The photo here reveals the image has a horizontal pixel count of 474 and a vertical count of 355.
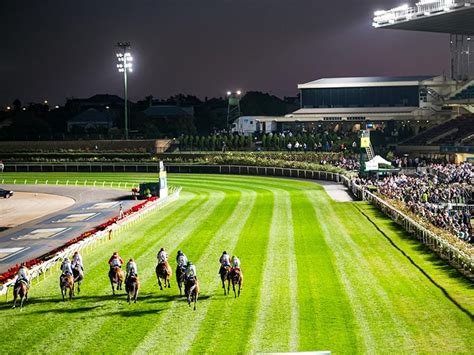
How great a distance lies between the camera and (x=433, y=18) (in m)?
65.6

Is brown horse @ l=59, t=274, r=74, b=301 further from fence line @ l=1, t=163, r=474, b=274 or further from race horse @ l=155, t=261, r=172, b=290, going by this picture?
fence line @ l=1, t=163, r=474, b=274

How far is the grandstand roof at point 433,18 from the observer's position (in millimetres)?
62531

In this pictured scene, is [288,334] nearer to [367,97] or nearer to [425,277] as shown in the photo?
[425,277]

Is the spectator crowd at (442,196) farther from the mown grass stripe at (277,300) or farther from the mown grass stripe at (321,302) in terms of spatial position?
the mown grass stripe at (277,300)

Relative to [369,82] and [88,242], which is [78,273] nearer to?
[88,242]

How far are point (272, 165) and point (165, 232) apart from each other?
3447cm

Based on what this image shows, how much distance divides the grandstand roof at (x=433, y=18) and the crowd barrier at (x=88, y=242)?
31709 millimetres

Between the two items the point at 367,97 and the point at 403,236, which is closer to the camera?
the point at 403,236

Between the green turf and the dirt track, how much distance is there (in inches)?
385

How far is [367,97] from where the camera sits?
87.6 metres

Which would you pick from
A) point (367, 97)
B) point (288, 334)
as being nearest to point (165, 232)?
point (288, 334)

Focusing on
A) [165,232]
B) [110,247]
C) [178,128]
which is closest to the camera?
[110,247]

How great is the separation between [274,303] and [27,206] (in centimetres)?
3007

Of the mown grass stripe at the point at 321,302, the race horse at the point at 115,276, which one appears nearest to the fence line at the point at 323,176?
the mown grass stripe at the point at 321,302
